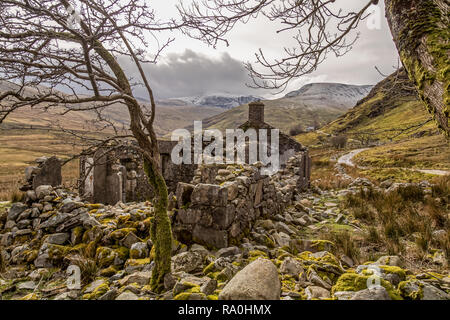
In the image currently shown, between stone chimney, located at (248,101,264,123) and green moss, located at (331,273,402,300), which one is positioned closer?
green moss, located at (331,273,402,300)

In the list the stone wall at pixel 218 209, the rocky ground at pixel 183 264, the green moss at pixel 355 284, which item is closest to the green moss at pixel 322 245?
the rocky ground at pixel 183 264

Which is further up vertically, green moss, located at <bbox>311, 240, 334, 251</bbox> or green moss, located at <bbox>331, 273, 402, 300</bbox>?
green moss, located at <bbox>331, 273, 402, 300</bbox>

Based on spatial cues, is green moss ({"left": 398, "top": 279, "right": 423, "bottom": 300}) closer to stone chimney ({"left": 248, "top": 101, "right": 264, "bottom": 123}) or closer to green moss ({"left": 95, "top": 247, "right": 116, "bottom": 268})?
green moss ({"left": 95, "top": 247, "right": 116, "bottom": 268})

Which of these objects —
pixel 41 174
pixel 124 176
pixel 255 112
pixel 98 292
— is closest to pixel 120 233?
pixel 98 292

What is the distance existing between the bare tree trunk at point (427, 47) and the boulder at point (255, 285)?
83.2 inches

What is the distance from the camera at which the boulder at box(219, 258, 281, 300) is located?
6.69 feet

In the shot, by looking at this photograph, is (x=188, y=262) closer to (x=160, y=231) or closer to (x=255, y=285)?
(x=160, y=231)

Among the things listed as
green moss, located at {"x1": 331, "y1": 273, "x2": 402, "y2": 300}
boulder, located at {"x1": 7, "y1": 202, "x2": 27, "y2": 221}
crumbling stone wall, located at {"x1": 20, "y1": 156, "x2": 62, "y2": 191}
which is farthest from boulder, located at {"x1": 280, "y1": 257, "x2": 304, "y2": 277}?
crumbling stone wall, located at {"x1": 20, "y1": 156, "x2": 62, "y2": 191}

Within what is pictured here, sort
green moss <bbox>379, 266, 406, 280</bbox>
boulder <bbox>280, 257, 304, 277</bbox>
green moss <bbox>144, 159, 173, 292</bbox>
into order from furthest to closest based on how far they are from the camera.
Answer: boulder <bbox>280, 257, 304, 277</bbox>
green moss <bbox>144, 159, 173, 292</bbox>
green moss <bbox>379, 266, 406, 280</bbox>

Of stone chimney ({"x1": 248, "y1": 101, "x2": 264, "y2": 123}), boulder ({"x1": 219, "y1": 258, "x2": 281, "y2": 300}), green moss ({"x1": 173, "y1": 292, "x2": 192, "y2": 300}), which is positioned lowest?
green moss ({"x1": 173, "y1": 292, "x2": 192, "y2": 300})

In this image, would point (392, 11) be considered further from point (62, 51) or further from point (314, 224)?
point (314, 224)

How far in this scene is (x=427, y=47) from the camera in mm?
2100

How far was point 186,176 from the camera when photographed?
1104 centimetres
